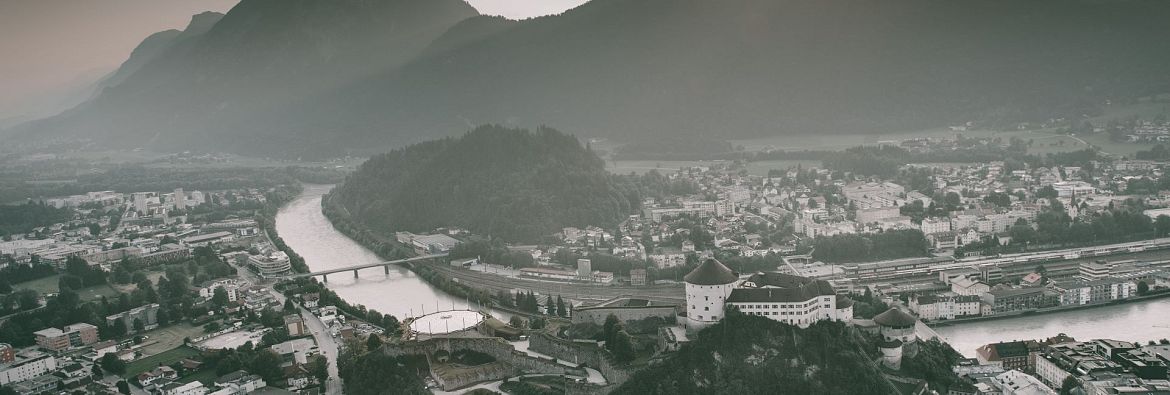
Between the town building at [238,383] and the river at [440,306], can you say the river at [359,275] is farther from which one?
the town building at [238,383]

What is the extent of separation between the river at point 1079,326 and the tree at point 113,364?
60.0ft

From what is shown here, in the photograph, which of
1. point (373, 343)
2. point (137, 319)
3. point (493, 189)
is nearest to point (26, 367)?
point (137, 319)

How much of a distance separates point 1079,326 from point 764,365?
10274mm

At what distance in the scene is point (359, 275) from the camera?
3109cm

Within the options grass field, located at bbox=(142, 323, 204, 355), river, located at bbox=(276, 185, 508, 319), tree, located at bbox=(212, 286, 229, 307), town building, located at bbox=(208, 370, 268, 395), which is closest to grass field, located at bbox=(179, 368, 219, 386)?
town building, located at bbox=(208, 370, 268, 395)

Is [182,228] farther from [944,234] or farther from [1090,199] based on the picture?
[1090,199]

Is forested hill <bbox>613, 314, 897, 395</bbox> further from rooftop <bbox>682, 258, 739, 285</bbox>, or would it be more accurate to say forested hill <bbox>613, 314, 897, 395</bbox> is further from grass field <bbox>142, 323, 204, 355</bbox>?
grass field <bbox>142, 323, 204, 355</bbox>

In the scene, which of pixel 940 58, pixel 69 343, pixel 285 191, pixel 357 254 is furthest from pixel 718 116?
pixel 69 343

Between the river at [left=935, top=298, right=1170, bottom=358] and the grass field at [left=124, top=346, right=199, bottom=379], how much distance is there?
1737 cm

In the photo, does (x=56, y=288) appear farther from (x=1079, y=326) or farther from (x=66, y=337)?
(x=1079, y=326)

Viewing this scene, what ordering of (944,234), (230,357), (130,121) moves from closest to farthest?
1. (230,357)
2. (944,234)
3. (130,121)

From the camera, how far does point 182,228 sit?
3953 centimetres

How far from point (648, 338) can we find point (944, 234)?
1551cm

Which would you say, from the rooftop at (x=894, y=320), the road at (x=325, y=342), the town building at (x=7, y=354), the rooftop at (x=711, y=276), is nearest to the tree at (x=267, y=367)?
the road at (x=325, y=342)
